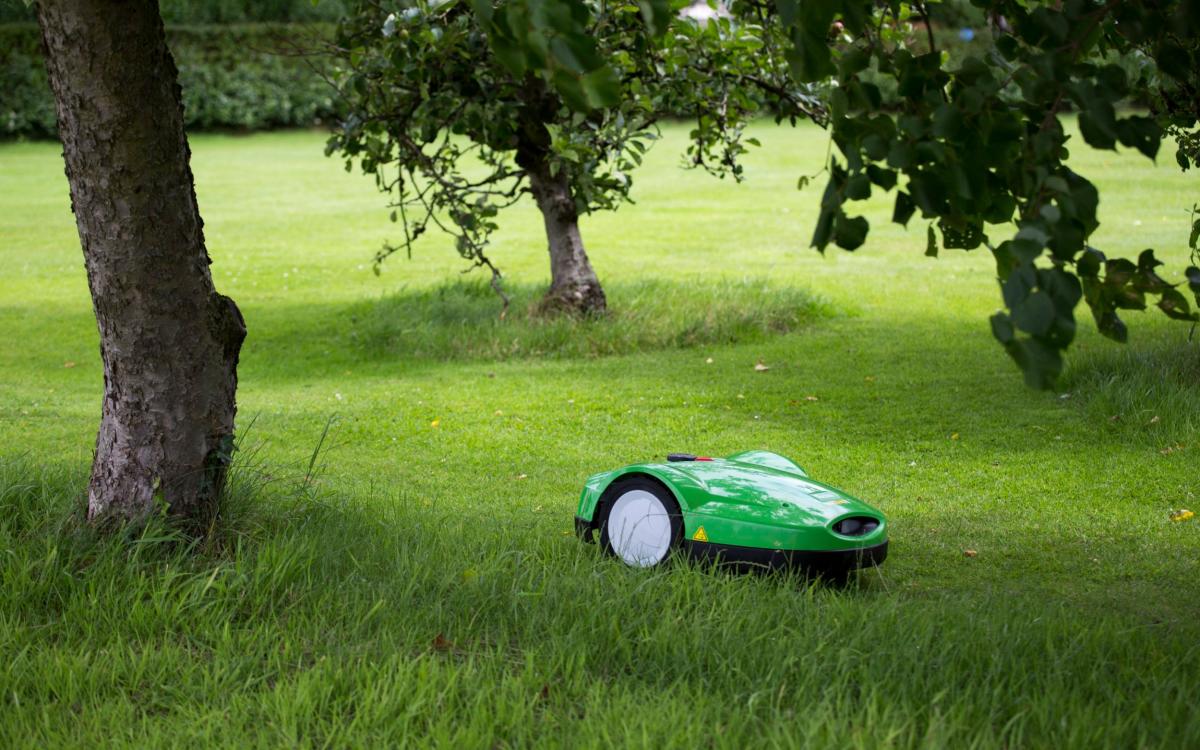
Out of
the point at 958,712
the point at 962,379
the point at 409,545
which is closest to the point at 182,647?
the point at 409,545

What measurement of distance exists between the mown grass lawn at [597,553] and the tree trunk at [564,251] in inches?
14.8

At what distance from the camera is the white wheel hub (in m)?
4.23

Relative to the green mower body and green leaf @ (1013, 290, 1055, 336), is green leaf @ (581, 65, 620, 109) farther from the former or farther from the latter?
the green mower body

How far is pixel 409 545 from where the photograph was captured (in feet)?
13.9

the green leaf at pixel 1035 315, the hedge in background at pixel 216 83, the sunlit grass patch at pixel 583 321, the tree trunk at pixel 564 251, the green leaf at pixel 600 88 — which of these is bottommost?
the sunlit grass patch at pixel 583 321

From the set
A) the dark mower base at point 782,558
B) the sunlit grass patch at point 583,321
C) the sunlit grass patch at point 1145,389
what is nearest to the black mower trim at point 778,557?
the dark mower base at point 782,558

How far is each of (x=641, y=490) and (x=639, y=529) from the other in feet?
0.48

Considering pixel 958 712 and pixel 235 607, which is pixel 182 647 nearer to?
pixel 235 607

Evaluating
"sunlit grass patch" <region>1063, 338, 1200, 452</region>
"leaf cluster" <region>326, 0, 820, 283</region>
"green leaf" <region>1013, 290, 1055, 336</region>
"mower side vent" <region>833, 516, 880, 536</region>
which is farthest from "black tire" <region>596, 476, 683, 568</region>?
"sunlit grass patch" <region>1063, 338, 1200, 452</region>

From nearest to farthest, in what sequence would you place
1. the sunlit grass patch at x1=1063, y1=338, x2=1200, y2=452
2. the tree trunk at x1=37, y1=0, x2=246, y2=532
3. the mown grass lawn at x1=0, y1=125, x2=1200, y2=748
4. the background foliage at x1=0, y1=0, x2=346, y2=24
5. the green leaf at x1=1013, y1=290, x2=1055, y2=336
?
the green leaf at x1=1013, y1=290, x2=1055, y2=336
the mown grass lawn at x1=0, y1=125, x2=1200, y2=748
the tree trunk at x1=37, y1=0, x2=246, y2=532
the sunlit grass patch at x1=1063, y1=338, x2=1200, y2=452
the background foliage at x1=0, y1=0, x2=346, y2=24

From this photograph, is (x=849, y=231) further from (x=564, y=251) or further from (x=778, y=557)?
(x=564, y=251)

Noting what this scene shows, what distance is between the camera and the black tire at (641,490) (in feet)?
13.8

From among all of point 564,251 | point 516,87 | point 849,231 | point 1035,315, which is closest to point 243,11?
point 564,251

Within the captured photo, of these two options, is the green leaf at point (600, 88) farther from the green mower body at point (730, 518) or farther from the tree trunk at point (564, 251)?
the tree trunk at point (564, 251)
